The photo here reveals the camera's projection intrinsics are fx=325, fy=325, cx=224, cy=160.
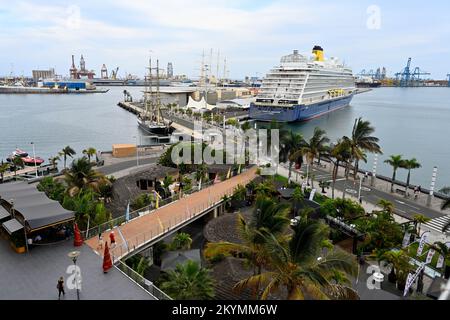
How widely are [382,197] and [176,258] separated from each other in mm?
22055

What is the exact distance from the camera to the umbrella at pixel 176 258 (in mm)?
15819

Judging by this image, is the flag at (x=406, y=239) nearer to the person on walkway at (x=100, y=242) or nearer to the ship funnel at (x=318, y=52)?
the person on walkway at (x=100, y=242)

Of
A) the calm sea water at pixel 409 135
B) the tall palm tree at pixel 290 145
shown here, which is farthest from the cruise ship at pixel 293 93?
the tall palm tree at pixel 290 145

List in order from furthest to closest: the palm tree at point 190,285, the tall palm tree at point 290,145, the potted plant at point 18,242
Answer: the tall palm tree at point 290,145 → the potted plant at point 18,242 → the palm tree at point 190,285

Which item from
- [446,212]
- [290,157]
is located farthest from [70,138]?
[446,212]

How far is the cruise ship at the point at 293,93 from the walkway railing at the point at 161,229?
55.4 metres

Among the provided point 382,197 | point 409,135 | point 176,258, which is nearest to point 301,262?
point 176,258

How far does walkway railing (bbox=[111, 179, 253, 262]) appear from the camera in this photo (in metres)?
15.4

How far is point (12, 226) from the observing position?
14.1 metres
